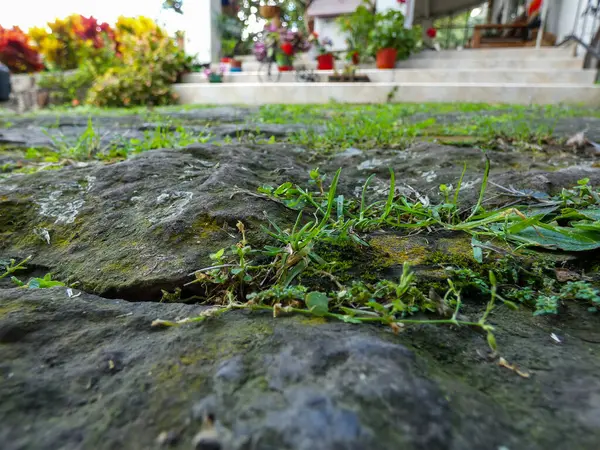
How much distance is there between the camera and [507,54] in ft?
30.8

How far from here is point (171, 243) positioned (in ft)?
3.07

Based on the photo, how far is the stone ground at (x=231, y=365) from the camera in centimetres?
46

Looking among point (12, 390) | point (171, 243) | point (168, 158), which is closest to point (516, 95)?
point (168, 158)

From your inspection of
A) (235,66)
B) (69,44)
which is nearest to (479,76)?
(235,66)

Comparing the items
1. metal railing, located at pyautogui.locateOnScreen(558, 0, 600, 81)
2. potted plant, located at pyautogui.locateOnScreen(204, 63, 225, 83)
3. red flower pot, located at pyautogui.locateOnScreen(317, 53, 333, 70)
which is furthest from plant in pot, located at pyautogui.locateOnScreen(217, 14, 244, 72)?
metal railing, located at pyautogui.locateOnScreen(558, 0, 600, 81)

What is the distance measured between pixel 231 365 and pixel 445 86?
22.1 ft

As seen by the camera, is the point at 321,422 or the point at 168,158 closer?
the point at 321,422

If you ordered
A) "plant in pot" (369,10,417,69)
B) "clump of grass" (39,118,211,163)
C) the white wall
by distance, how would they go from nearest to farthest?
"clump of grass" (39,118,211,163) → the white wall → "plant in pot" (369,10,417,69)

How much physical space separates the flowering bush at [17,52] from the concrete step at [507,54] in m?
10.2

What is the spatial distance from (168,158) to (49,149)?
1.27 metres

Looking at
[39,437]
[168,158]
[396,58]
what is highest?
[396,58]

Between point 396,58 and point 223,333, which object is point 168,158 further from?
point 396,58

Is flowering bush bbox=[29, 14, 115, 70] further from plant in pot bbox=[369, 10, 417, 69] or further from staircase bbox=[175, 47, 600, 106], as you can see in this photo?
plant in pot bbox=[369, 10, 417, 69]

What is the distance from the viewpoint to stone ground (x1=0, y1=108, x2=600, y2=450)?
460 millimetres
